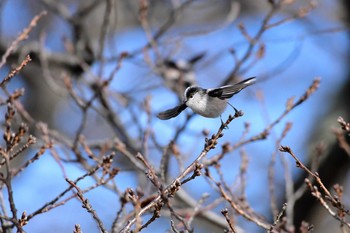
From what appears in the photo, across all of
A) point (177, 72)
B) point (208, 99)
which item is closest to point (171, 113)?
point (208, 99)

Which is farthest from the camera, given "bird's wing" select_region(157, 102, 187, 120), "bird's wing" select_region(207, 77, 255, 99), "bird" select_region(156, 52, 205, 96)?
"bird" select_region(156, 52, 205, 96)

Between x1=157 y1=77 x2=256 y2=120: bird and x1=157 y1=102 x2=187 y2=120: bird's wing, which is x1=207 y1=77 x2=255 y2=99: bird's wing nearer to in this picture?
x1=157 y1=77 x2=256 y2=120: bird

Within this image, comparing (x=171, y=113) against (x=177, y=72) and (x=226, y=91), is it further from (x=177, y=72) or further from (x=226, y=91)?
(x=177, y=72)

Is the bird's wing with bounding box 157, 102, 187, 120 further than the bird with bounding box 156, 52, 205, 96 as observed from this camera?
No

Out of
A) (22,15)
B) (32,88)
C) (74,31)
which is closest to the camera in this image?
(74,31)

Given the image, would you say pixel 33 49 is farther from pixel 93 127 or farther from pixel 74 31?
pixel 93 127

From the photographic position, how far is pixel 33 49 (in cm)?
461

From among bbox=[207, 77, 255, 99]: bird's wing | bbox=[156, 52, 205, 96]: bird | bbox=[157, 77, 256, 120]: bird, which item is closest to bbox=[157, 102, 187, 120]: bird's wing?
bbox=[157, 77, 256, 120]: bird

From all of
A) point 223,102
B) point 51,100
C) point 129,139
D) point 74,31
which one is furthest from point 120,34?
point 223,102

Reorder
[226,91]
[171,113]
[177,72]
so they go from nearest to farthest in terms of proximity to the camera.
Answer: [226,91]
[171,113]
[177,72]

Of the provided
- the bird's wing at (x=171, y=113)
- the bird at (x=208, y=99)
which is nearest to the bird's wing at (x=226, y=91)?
the bird at (x=208, y=99)

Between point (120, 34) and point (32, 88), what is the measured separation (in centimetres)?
164

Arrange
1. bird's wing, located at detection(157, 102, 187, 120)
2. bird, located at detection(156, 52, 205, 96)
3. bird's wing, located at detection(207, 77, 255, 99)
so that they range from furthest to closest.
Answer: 1. bird, located at detection(156, 52, 205, 96)
2. bird's wing, located at detection(157, 102, 187, 120)
3. bird's wing, located at detection(207, 77, 255, 99)

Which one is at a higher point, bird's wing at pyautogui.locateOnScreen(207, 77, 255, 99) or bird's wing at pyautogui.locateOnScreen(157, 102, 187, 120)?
bird's wing at pyautogui.locateOnScreen(157, 102, 187, 120)
